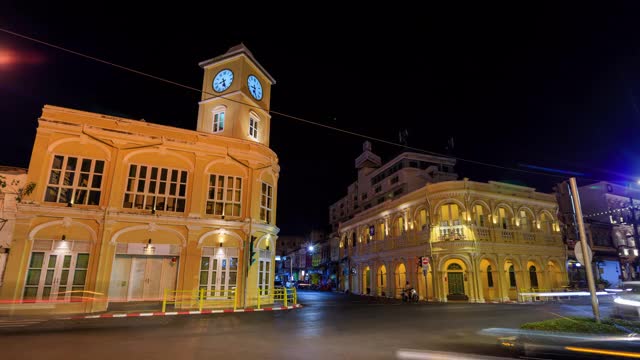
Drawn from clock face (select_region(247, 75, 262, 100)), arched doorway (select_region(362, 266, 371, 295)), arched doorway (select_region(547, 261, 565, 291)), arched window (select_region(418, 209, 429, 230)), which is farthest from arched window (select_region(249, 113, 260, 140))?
arched doorway (select_region(547, 261, 565, 291))

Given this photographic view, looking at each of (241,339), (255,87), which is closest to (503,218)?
(255,87)

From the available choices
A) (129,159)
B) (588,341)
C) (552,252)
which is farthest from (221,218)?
(552,252)

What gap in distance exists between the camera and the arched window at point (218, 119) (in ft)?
85.7

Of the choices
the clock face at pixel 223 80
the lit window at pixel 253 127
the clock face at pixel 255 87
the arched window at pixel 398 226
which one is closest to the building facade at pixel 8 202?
the clock face at pixel 223 80

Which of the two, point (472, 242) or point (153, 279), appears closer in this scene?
point (153, 279)

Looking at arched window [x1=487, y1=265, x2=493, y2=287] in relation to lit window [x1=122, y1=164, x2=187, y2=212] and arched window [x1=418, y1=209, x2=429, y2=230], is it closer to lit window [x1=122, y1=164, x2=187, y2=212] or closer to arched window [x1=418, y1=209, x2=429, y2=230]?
arched window [x1=418, y1=209, x2=429, y2=230]

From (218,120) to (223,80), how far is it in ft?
10.1

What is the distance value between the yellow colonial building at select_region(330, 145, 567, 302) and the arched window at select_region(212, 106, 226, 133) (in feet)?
59.1

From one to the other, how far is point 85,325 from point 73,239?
7637 mm

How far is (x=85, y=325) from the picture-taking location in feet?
43.1

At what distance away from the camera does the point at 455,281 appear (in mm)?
28875

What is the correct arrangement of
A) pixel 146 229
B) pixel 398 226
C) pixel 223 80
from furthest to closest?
1. pixel 398 226
2. pixel 223 80
3. pixel 146 229

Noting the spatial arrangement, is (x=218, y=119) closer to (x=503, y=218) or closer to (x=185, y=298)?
(x=185, y=298)

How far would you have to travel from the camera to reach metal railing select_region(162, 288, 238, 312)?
19547mm
